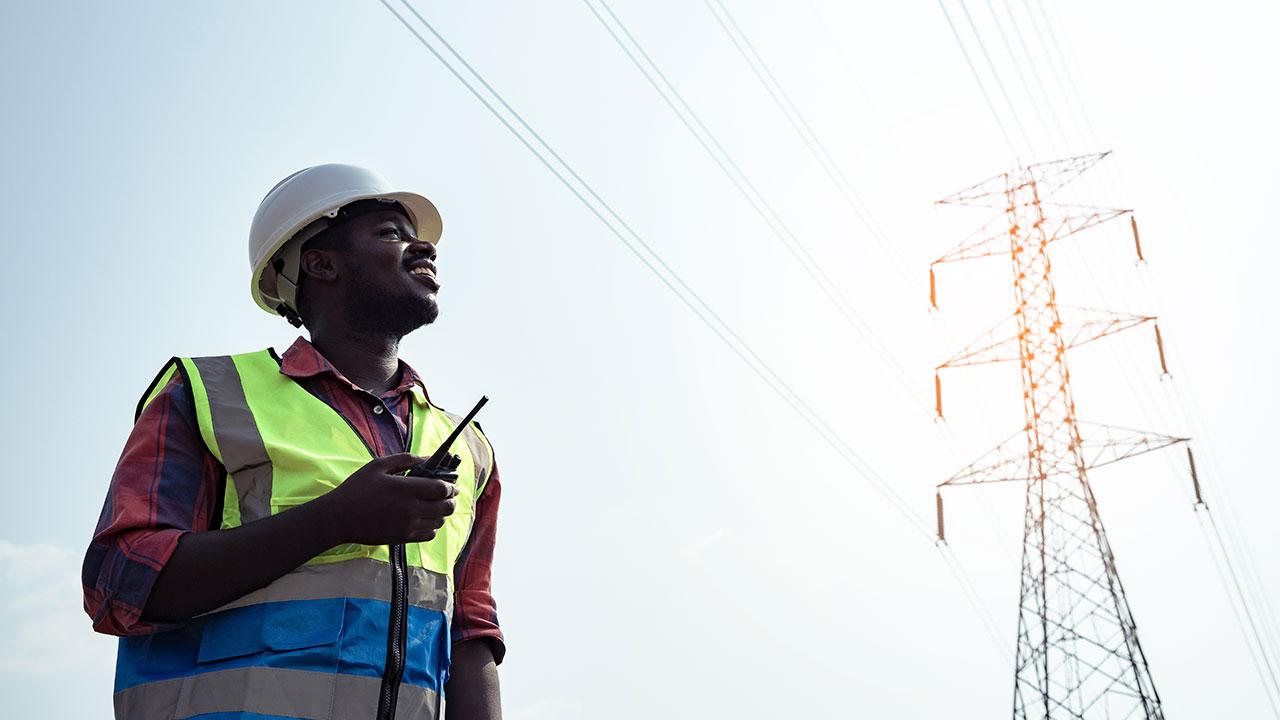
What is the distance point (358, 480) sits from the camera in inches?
77.5

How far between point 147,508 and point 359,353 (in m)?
0.77

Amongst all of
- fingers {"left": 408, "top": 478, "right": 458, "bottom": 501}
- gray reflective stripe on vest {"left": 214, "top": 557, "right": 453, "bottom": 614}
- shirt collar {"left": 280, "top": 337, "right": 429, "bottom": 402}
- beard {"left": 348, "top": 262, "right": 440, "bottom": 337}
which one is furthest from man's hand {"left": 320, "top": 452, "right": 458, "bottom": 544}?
beard {"left": 348, "top": 262, "right": 440, "bottom": 337}

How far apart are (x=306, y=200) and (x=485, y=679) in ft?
4.18

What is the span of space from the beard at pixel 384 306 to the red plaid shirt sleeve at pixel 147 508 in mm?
565

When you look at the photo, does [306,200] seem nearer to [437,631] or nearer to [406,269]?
[406,269]

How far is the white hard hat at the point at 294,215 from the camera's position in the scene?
2799mm

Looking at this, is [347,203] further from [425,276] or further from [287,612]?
[287,612]

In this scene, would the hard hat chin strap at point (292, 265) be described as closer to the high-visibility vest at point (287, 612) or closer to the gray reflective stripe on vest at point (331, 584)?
the high-visibility vest at point (287, 612)

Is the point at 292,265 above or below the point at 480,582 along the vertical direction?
above

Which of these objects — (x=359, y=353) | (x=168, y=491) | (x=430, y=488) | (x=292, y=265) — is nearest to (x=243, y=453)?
(x=168, y=491)

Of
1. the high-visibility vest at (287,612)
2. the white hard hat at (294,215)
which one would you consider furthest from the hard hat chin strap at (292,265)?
the high-visibility vest at (287,612)

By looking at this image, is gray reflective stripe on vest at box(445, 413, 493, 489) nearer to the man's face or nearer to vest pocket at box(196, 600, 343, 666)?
the man's face

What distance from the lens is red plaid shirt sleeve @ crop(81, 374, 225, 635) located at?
191 cm

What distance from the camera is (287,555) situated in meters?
1.95
